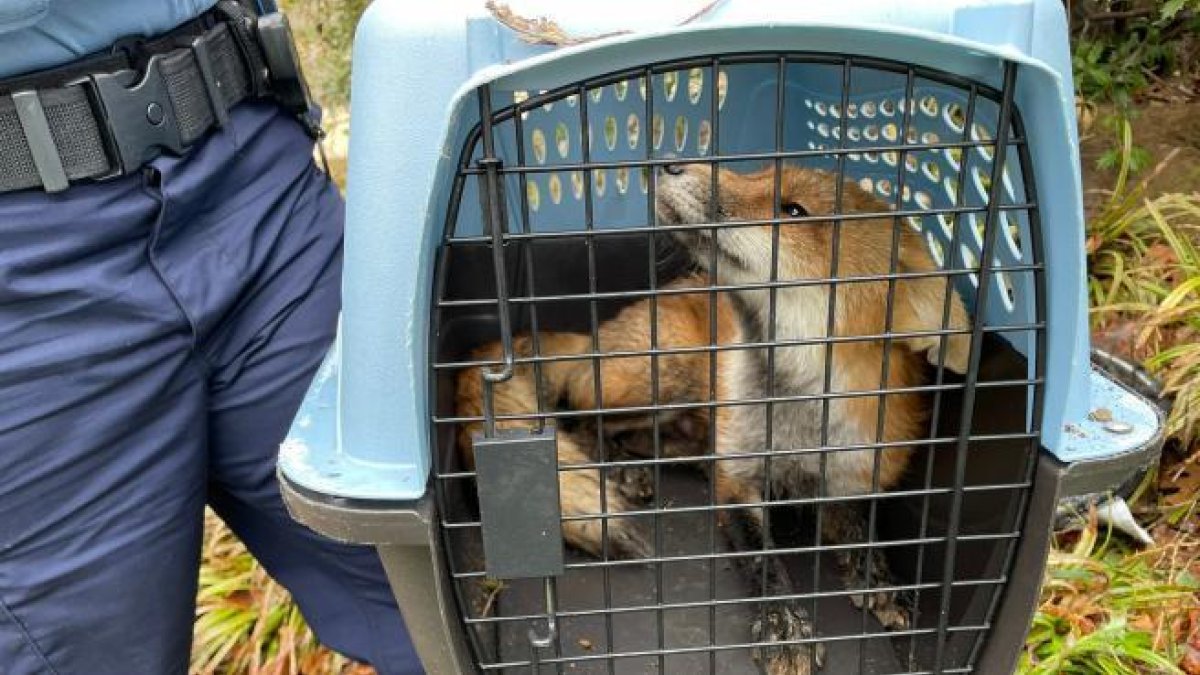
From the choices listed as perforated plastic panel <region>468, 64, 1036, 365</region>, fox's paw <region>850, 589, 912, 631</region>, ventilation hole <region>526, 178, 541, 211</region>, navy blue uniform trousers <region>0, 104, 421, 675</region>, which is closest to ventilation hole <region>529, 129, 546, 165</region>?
perforated plastic panel <region>468, 64, 1036, 365</region>

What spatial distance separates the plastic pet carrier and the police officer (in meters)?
0.21

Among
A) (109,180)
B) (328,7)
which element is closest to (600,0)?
(109,180)

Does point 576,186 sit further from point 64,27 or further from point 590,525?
point 64,27

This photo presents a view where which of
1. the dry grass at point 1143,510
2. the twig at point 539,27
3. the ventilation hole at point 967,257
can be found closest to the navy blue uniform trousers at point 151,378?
the twig at point 539,27

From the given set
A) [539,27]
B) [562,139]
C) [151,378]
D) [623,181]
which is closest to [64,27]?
[151,378]

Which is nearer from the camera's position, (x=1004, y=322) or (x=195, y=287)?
(x=195, y=287)

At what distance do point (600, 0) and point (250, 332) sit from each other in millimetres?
860

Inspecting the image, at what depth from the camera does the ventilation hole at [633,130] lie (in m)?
1.96

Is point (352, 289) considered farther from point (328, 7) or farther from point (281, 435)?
point (328, 7)

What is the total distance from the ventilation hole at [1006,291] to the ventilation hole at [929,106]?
0.93 ft

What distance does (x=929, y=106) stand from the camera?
1.58 metres

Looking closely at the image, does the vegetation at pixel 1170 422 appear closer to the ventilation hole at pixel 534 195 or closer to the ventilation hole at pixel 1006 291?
the ventilation hole at pixel 1006 291

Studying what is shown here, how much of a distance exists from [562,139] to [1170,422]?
1.57 m

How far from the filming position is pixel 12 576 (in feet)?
4.63
